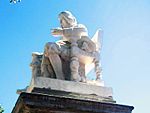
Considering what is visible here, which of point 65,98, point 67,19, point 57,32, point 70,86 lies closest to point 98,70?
point 70,86

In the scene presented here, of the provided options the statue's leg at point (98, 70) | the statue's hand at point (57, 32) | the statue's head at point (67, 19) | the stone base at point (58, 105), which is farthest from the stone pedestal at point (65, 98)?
the statue's head at point (67, 19)

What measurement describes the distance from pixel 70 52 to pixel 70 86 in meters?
1.02

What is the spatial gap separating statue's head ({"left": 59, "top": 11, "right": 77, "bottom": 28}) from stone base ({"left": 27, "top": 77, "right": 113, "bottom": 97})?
181 cm

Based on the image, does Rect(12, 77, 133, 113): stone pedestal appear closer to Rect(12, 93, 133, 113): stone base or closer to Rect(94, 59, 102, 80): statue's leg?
Rect(12, 93, 133, 113): stone base

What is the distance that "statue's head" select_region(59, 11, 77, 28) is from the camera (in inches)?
403

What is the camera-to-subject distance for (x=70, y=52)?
31.8ft

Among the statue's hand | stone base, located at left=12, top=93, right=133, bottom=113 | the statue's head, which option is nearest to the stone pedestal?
stone base, located at left=12, top=93, right=133, bottom=113

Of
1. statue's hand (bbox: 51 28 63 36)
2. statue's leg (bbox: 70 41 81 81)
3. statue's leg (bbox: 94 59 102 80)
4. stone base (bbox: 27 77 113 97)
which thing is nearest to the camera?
stone base (bbox: 27 77 113 97)

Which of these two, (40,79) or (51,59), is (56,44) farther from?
(40,79)

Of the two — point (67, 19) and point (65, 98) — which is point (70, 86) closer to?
point (65, 98)

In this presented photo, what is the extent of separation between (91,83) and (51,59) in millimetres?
1139

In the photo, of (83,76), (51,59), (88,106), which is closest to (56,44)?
(51,59)

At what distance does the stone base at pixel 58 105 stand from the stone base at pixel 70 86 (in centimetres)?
55

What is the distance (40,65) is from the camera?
398 inches
